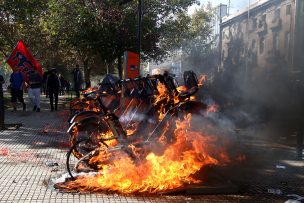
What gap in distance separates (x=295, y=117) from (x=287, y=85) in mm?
784

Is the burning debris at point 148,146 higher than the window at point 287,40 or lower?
lower

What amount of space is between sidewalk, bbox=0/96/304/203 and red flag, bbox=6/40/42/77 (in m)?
5.77

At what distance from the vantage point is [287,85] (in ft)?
28.9

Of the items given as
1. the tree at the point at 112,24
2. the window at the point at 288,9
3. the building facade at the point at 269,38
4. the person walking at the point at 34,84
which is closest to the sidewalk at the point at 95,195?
the building facade at the point at 269,38

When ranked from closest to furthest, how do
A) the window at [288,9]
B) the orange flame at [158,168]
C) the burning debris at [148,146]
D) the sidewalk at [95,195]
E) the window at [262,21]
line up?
the sidewalk at [95,195]
the orange flame at [158,168]
the burning debris at [148,146]
the window at [288,9]
the window at [262,21]

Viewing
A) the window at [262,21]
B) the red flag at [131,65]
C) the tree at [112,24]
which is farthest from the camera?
the tree at [112,24]

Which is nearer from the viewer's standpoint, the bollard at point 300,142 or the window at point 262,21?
the window at point 262,21

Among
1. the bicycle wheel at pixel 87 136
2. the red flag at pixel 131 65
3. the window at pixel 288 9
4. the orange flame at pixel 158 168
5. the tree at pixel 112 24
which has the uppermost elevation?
the tree at pixel 112 24

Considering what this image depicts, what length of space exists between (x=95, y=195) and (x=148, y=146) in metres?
1.17

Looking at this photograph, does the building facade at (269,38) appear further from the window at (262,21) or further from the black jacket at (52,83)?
the black jacket at (52,83)

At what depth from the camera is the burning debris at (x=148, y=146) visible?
5.79 meters

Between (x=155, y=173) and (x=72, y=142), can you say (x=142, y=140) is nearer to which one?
(x=155, y=173)

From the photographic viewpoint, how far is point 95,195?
17.8 ft

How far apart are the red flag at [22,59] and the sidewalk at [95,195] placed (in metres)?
5.77
